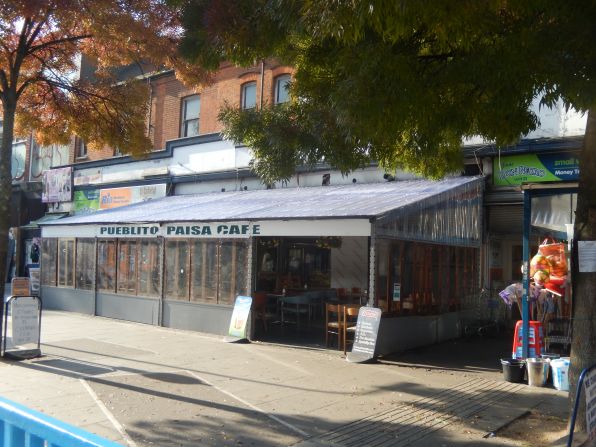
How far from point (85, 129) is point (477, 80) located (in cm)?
815

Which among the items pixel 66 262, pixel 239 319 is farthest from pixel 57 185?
pixel 239 319

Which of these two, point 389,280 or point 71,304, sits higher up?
point 389,280

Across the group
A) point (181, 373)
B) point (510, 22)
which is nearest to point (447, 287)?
point (181, 373)

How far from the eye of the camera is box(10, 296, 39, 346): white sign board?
33.0ft

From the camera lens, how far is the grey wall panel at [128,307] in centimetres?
1541

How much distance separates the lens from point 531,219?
33.2 ft

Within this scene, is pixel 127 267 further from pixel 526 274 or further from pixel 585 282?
pixel 585 282

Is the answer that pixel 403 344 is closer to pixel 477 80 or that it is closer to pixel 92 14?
pixel 477 80

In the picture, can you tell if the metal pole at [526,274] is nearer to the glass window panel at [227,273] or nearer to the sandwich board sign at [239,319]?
the sandwich board sign at [239,319]

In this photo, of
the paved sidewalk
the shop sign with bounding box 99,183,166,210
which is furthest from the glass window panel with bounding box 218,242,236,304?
the shop sign with bounding box 99,183,166,210

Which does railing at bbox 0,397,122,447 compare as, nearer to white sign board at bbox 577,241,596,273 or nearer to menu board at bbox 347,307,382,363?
white sign board at bbox 577,241,596,273

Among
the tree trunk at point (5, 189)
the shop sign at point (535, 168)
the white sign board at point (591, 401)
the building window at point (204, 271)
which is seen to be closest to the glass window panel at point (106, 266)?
the building window at point (204, 271)

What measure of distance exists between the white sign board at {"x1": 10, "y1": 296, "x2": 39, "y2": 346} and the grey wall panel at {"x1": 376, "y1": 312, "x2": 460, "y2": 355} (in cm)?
608

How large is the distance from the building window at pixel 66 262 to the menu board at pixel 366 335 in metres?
10.7
